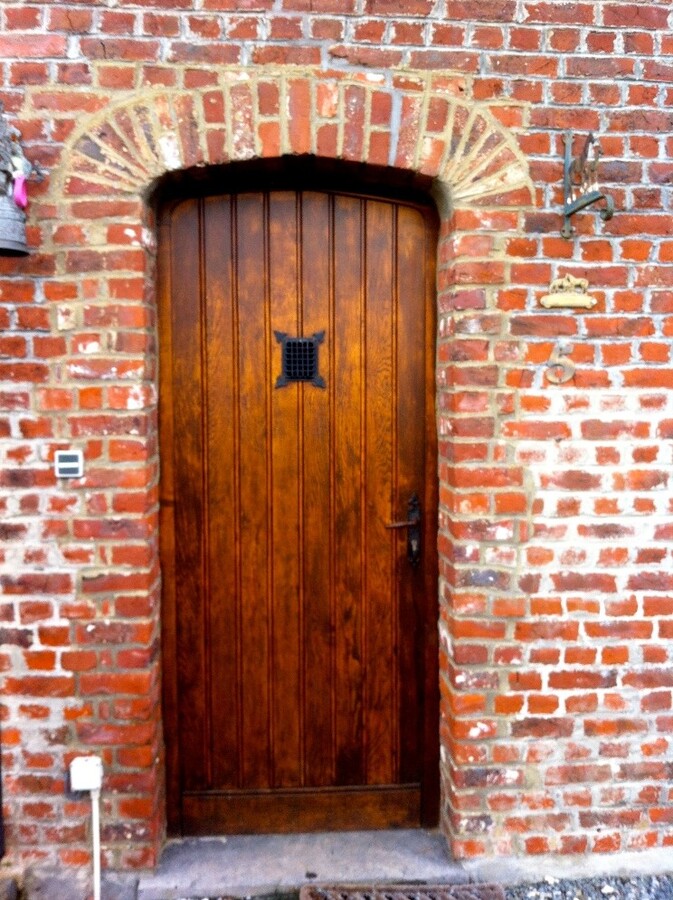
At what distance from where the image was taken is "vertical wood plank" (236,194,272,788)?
8.94ft

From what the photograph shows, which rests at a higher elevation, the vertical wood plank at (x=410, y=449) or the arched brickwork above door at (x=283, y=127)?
the arched brickwork above door at (x=283, y=127)

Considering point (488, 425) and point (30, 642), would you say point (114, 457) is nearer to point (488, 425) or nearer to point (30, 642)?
point (30, 642)

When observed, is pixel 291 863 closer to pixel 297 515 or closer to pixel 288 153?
pixel 297 515

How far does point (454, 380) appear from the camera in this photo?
2.57 m

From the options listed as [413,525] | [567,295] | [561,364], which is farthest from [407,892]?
[567,295]

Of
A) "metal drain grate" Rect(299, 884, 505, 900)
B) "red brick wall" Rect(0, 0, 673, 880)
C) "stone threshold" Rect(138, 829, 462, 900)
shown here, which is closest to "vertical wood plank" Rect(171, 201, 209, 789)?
"red brick wall" Rect(0, 0, 673, 880)

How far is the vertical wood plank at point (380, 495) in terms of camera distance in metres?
2.75

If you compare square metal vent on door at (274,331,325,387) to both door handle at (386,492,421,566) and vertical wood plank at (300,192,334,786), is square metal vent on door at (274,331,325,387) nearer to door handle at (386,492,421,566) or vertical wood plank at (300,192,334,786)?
vertical wood plank at (300,192,334,786)

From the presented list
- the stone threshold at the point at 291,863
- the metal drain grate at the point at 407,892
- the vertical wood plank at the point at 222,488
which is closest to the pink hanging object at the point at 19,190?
the vertical wood plank at the point at 222,488

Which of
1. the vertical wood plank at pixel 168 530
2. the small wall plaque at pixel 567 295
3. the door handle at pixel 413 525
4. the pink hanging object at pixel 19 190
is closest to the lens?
the pink hanging object at pixel 19 190

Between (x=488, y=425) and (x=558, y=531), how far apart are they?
0.44 metres

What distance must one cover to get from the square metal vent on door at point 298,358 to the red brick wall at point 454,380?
456 millimetres

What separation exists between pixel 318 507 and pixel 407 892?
4.38 feet

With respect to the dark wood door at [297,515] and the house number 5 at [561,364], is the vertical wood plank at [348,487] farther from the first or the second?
the house number 5 at [561,364]
